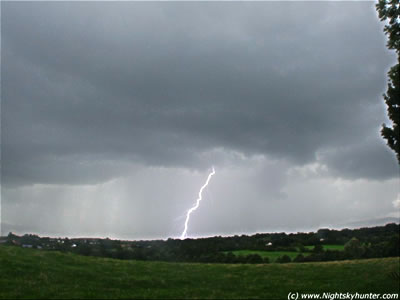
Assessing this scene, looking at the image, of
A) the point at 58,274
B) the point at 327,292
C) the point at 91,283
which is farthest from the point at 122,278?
the point at 327,292

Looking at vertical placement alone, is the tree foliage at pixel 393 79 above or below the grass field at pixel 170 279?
above

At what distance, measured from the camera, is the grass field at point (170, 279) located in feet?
61.9

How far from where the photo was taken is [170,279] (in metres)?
23.4

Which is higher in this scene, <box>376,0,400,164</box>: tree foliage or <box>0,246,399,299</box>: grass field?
<box>376,0,400,164</box>: tree foliage

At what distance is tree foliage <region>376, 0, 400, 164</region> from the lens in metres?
20.6

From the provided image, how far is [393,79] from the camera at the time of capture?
20.6 metres

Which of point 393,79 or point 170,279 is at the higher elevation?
point 393,79

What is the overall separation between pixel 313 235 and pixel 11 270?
3471 inches

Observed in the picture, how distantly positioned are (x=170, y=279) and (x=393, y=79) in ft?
58.6

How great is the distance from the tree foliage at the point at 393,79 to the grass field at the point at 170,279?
7.94m

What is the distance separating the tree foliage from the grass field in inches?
313

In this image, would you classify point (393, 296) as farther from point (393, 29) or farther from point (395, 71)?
point (393, 29)

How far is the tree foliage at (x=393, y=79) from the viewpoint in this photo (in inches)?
811

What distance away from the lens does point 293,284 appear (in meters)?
22.6
